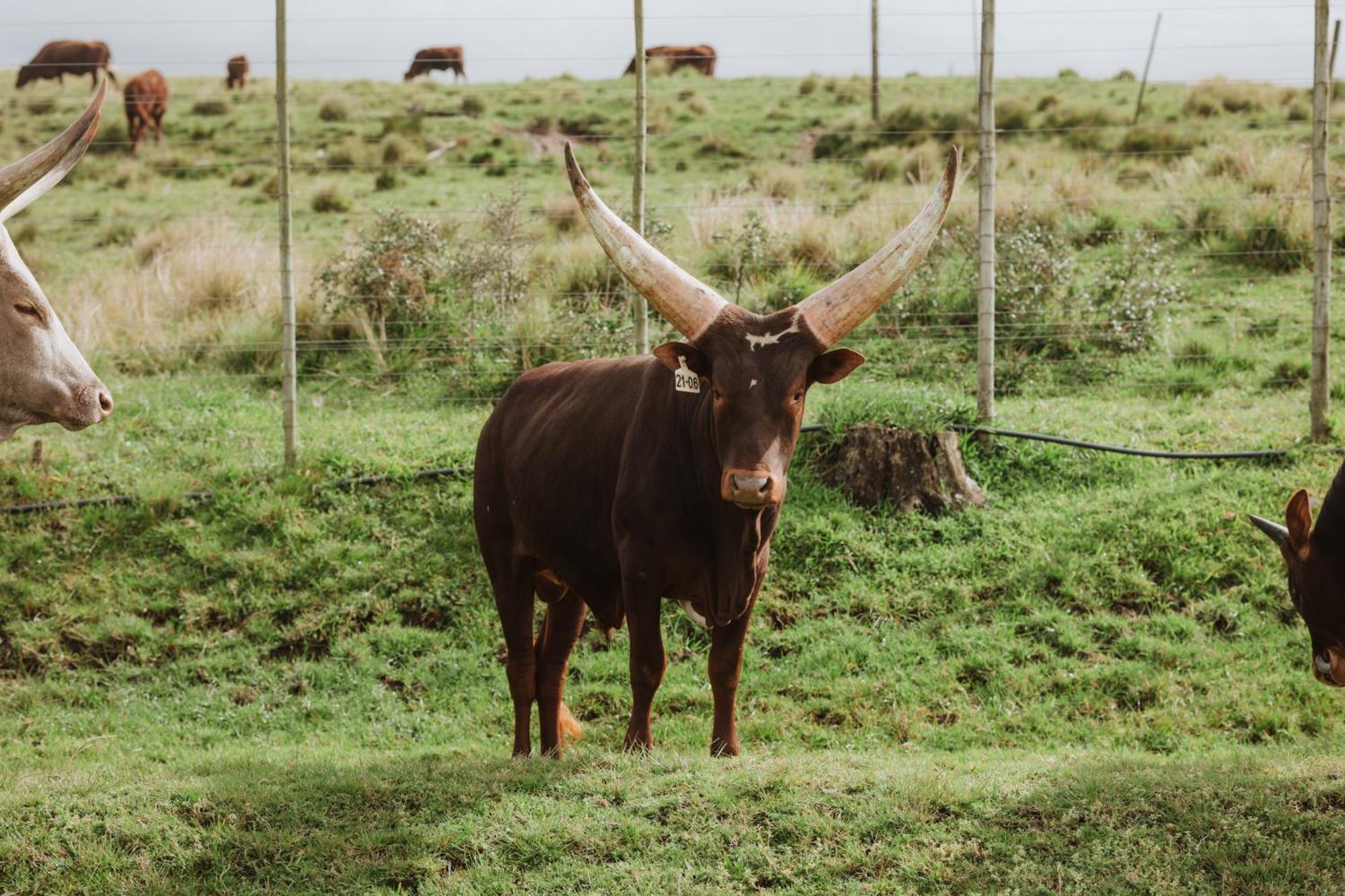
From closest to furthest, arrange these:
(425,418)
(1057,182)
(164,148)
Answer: (425,418) → (1057,182) → (164,148)

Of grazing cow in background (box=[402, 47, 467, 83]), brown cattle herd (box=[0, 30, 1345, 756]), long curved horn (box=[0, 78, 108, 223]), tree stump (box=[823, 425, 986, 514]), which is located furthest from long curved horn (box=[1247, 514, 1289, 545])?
grazing cow in background (box=[402, 47, 467, 83])

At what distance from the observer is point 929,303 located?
11930 millimetres

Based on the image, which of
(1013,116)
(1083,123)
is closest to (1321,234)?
(1083,123)

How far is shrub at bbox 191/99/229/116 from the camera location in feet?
98.2

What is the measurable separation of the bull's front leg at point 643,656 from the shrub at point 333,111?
25166 millimetres

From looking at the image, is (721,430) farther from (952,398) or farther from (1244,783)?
(952,398)

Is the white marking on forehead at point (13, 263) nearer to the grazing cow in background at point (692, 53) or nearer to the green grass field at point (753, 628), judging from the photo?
the green grass field at point (753, 628)

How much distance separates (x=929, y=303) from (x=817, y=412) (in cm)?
297

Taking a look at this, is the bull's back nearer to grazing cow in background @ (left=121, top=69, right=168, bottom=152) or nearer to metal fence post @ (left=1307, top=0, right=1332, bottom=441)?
metal fence post @ (left=1307, top=0, right=1332, bottom=441)

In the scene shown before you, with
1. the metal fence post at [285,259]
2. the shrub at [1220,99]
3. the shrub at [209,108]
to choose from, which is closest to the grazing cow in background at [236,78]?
the shrub at [209,108]

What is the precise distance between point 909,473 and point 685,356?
151 inches

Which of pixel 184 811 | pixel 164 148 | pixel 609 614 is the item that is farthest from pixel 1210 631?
pixel 164 148

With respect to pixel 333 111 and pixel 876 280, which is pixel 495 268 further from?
pixel 333 111

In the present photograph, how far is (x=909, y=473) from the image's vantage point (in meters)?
8.84
